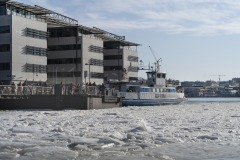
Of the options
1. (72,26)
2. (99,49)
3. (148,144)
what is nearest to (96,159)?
(148,144)

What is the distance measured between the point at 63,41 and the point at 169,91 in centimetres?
2838

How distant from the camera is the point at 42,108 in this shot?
53.9 m

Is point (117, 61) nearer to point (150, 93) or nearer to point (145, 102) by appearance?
point (150, 93)

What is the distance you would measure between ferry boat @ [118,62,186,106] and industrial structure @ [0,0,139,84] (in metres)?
Result: 14.0

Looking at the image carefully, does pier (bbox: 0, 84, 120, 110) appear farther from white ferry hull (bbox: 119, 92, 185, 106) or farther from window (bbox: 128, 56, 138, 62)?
window (bbox: 128, 56, 138, 62)

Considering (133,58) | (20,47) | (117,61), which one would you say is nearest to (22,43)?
(20,47)

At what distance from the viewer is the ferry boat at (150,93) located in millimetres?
73500

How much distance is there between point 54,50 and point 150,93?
3189 centimetres

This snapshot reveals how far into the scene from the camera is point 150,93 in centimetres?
7812

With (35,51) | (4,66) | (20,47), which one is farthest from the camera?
(35,51)

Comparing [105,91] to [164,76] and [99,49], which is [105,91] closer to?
[164,76]

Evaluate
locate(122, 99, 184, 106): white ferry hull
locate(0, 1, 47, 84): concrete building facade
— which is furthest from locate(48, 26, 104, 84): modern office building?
locate(122, 99, 184, 106): white ferry hull

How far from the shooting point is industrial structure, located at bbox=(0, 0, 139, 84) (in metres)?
80.0

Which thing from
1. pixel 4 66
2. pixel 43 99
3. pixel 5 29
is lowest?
pixel 43 99
